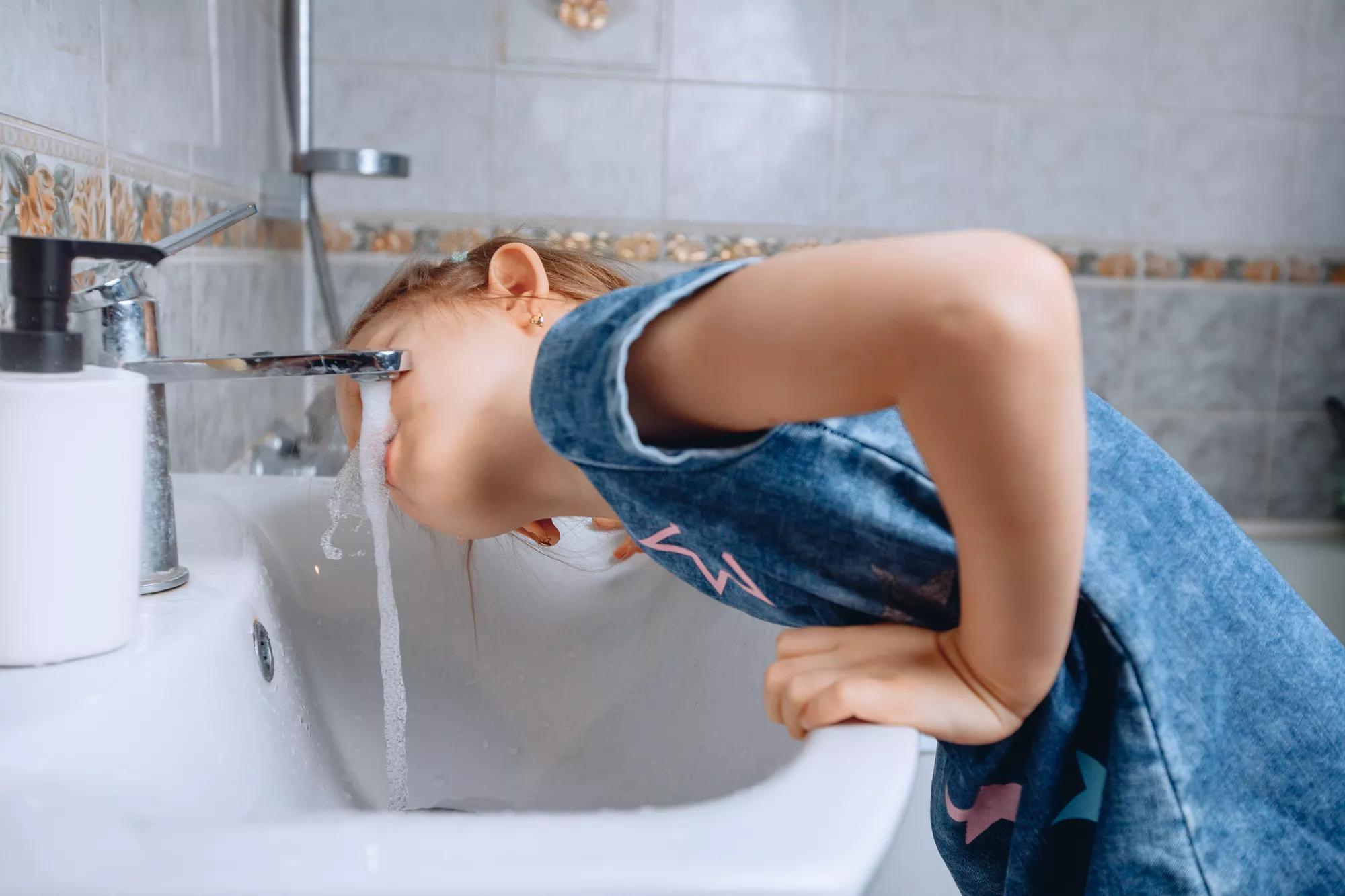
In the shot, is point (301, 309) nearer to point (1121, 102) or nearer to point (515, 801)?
point (515, 801)

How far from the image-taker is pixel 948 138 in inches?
62.7

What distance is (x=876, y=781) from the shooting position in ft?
1.15

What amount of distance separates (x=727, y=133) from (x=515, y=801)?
43.5 inches

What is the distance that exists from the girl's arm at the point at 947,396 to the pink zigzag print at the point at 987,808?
4.9 inches

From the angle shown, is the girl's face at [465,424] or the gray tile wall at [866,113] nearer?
the girl's face at [465,424]

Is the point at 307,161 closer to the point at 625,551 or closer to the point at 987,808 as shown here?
the point at 625,551

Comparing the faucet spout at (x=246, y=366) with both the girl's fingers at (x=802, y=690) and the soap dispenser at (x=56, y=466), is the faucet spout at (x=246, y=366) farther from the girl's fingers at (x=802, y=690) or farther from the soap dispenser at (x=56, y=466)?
the girl's fingers at (x=802, y=690)

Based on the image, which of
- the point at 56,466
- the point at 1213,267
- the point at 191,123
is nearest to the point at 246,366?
the point at 56,466

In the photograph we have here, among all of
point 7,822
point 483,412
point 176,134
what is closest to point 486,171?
point 176,134

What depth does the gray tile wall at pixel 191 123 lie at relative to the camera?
62 cm

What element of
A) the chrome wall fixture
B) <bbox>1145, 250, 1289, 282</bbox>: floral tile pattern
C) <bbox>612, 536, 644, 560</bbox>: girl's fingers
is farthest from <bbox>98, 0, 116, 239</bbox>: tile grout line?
<bbox>1145, 250, 1289, 282</bbox>: floral tile pattern

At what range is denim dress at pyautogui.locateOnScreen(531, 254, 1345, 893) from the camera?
45 cm

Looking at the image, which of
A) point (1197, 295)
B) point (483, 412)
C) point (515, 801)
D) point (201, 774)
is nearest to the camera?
point (201, 774)

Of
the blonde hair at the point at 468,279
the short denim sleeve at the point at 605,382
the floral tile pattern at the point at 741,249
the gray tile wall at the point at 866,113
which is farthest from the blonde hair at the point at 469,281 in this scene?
the gray tile wall at the point at 866,113
